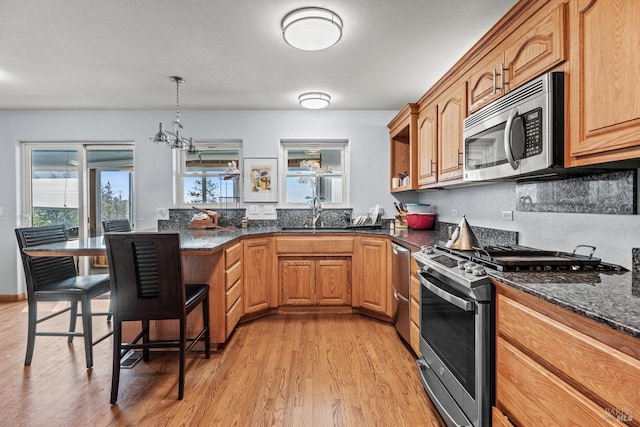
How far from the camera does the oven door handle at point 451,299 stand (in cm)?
134

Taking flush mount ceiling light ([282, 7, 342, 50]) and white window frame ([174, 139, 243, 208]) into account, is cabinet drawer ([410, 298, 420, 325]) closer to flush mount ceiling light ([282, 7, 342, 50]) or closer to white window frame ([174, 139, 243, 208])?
flush mount ceiling light ([282, 7, 342, 50])

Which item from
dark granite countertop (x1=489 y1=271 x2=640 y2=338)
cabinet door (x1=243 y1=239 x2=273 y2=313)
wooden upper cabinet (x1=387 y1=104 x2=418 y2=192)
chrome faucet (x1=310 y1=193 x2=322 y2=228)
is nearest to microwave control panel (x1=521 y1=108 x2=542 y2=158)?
dark granite countertop (x1=489 y1=271 x2=640 y2=338)

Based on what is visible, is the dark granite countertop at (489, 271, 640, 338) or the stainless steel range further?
the stainless steel range

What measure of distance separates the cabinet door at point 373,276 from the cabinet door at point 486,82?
1.48m

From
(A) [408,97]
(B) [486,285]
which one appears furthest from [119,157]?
(B) [486,285]

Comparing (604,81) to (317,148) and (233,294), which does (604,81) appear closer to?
(233,294)

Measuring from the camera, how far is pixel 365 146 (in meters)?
3.98

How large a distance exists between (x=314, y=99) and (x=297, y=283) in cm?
193

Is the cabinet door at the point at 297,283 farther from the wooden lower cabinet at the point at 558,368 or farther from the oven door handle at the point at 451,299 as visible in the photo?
the wooden lower cabinet at the point at 558,368

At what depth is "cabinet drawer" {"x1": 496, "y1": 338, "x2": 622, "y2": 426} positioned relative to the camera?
85 cm

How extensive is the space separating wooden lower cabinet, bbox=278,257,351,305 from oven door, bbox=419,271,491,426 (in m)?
1.41

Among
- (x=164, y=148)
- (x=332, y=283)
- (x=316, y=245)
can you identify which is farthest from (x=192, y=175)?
(x=332, y=283)

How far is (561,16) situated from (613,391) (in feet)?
4.68

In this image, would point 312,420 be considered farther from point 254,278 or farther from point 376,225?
point 376,225
